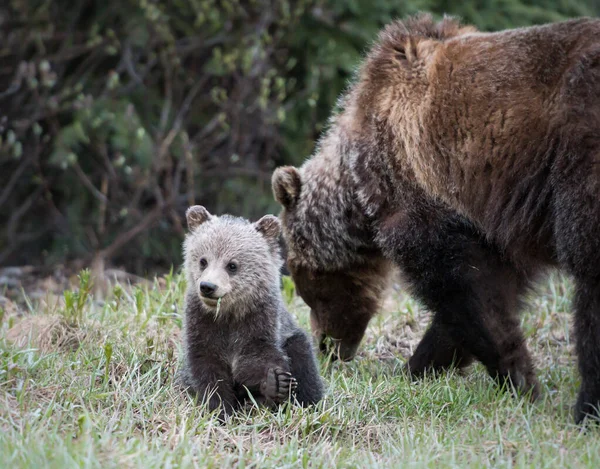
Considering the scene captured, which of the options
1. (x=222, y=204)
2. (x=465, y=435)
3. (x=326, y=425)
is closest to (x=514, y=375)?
(x=465, y=435)

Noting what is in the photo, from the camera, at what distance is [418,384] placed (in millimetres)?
5645

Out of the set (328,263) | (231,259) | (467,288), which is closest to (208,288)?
(231,259)

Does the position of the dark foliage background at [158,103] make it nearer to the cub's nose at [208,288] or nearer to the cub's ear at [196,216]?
the cub's ear at [196,216]

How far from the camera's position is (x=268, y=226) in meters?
5.20

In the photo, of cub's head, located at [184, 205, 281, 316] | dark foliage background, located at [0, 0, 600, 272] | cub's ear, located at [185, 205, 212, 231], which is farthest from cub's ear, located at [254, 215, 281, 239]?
dark foliage background, located at [0, 0, 600, 272]

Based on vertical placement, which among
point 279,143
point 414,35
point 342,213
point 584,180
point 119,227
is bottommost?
point 119,227

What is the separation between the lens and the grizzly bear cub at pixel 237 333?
482 centimetres

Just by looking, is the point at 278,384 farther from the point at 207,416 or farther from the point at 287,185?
the point at 287,185

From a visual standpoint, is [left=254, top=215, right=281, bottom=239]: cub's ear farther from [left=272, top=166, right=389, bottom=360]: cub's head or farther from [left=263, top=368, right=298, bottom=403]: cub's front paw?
[left=272, top=166, right=389, bottom=360]: cub's head

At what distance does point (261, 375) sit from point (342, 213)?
Answer: 1.67 metres

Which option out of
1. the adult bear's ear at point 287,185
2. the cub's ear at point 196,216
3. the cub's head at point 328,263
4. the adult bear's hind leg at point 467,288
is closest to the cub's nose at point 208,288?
the cub's ear at point 196,216

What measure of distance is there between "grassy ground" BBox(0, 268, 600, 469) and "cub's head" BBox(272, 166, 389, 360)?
1.03ft

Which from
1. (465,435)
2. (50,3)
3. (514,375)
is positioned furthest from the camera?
(50,3)

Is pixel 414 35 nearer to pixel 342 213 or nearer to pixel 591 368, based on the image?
pixel 342 213
